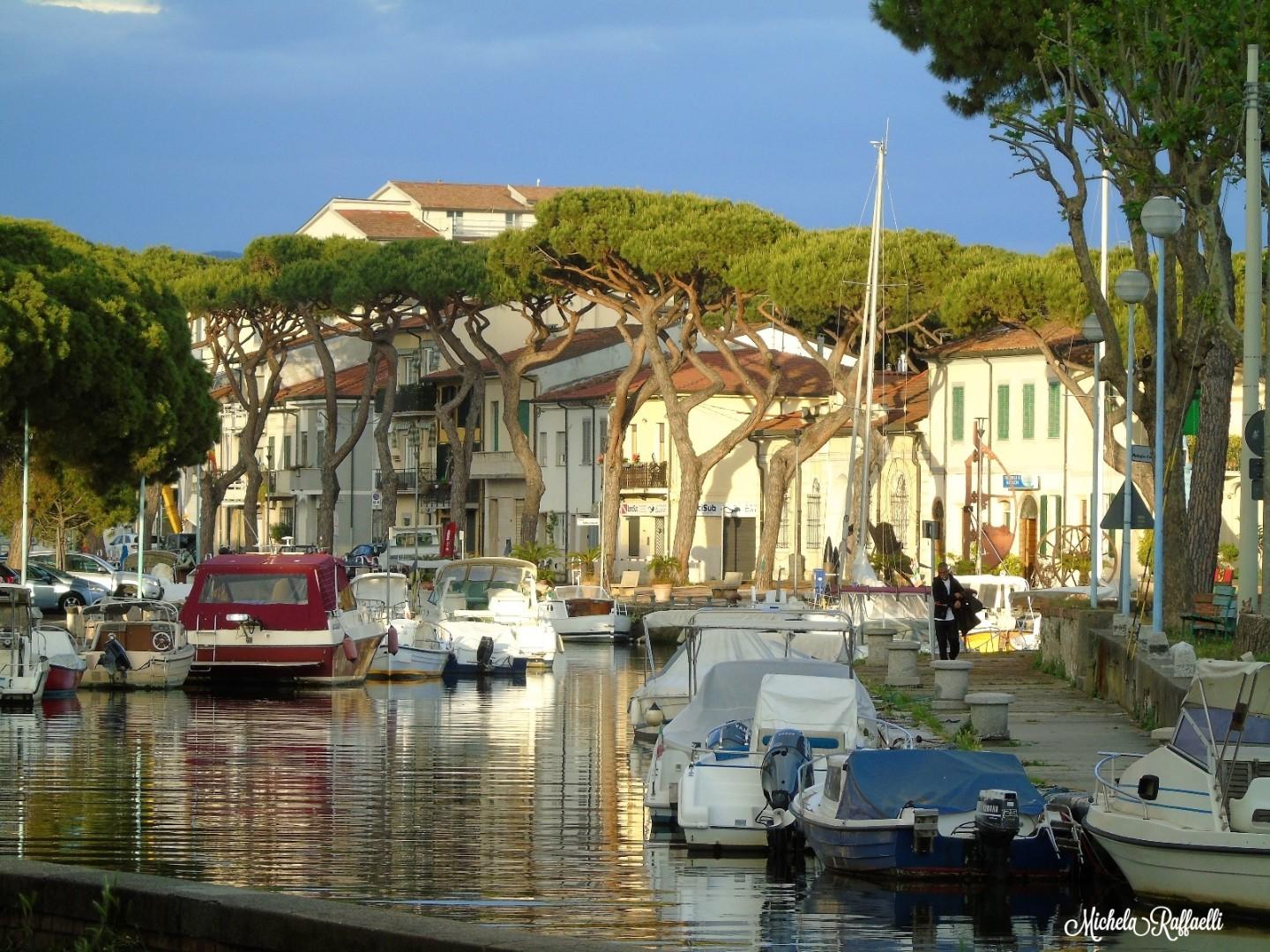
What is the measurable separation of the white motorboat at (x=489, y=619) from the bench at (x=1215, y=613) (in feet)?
54.9

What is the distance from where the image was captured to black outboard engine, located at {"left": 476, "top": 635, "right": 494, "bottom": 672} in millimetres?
42844

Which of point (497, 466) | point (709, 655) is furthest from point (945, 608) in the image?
point (497, 466)

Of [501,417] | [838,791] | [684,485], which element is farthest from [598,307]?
[838,791]

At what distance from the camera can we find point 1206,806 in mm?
12969

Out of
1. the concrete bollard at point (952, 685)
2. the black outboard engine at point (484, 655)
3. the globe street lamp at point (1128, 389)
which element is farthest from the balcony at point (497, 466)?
the concrete bollard at point (952, 685)

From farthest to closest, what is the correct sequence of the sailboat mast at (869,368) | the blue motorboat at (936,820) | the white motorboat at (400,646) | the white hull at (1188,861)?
the sailboat mast at (869,368) < the white motorboat at (400,646) < the blue motorboat at (936,820) < the white hull at (1188,861)

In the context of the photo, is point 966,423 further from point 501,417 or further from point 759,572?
point 501,417

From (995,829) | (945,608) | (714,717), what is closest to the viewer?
(995,829)

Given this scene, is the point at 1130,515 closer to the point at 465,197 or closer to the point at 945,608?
the point at 945,608

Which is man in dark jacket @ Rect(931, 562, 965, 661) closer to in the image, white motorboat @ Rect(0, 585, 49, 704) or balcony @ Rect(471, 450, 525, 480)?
white motorboat @ Rect(0, 585, 49, 704)

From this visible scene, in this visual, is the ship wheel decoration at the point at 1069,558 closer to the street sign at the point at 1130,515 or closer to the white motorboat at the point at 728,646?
the street sign at the point at 1130,515

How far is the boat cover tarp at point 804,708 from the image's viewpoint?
1777cm

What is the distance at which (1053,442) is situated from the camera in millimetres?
61875

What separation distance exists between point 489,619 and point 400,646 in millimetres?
4170
